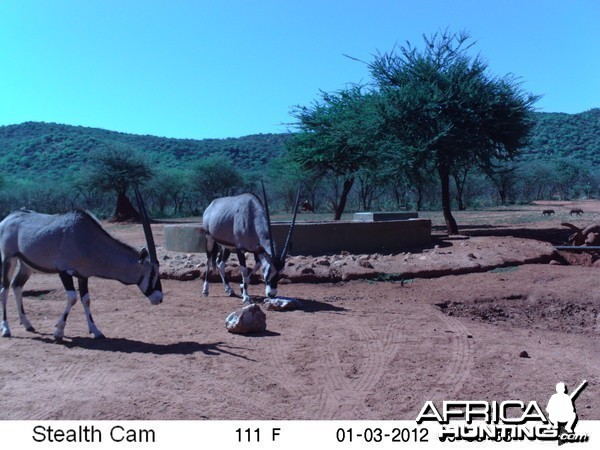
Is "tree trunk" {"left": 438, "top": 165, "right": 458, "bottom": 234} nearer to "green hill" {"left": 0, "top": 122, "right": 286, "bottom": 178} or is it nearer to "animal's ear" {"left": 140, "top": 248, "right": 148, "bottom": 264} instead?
"animal's ear" {"left": 140, "top": 248, "right": 148, "bottom": 264}

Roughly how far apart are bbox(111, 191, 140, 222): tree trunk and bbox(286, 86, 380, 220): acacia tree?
14.6 m

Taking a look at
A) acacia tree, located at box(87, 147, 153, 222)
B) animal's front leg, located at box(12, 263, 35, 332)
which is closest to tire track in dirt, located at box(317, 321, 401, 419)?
animal's front leg, located at box(12, 263, 35, 332)

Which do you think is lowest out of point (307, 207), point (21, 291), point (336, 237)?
point (21, 291)

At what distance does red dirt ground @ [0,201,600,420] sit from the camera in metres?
6.06

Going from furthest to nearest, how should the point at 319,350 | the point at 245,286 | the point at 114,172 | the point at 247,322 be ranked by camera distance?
the point at 114,172, the point at 245,286, the point at 247,322, the point at 319,350

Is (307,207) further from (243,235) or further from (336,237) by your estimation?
(243,235)

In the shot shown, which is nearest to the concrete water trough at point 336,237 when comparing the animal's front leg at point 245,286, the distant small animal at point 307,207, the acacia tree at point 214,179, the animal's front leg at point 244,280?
the animal's front leg at point 244,280

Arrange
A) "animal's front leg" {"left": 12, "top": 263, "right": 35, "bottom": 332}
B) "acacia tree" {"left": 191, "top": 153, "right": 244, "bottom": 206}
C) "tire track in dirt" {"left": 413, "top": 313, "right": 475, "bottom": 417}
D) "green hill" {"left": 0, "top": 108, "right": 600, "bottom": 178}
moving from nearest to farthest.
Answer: "tire track in dirt" {"left": 413, "top": 313, "right": 475, "bottom": 417}
"animal's front leg" {"left": 12, "top": 263, "right": 35, "bottom": 332}
"acacia tree" {"left": 191, "top": 153, "right": 244, "bottom": 206}
"green hill" {"left": 0, "top": 108, "right": 600, "bottom": 178}

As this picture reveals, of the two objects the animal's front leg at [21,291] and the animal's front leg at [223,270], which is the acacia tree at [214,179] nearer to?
the animal's front leg at [223,270]

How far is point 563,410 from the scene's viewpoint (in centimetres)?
545

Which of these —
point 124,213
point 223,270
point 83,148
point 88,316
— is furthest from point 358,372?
point 83,148

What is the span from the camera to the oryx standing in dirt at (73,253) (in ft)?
27.8

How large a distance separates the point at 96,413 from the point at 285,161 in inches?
1015

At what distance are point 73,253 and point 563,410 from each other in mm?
5919
